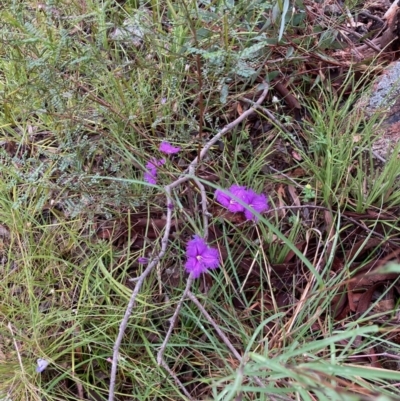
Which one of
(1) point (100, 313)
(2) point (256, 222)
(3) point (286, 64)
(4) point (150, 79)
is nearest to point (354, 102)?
(3) point (286, 64)

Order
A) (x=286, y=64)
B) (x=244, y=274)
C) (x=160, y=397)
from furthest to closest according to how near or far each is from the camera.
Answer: (x=286, y=64) < (x=244, y=274) < (x=160, y=397)

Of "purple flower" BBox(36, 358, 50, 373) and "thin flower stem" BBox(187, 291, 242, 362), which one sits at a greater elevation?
"thin flower stem" BBox(187, 291, 242, 362)

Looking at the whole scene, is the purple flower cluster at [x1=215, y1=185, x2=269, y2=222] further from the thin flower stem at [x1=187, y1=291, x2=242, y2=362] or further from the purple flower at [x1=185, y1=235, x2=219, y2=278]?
the thin flower stem at [x1=187, y1=291, x2=242, y2=362]

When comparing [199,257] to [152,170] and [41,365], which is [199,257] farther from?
[41,365]

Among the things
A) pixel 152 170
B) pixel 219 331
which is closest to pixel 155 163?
pixel 152 170

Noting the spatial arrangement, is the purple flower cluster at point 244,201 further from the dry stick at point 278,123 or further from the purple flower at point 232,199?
the dry stick at point 278,123

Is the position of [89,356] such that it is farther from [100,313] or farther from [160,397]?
[160,397]

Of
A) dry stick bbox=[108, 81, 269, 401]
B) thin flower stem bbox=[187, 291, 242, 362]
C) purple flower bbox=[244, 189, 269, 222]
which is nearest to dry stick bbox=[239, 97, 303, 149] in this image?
dry stick bbox=[108, 81, 269, 401]
